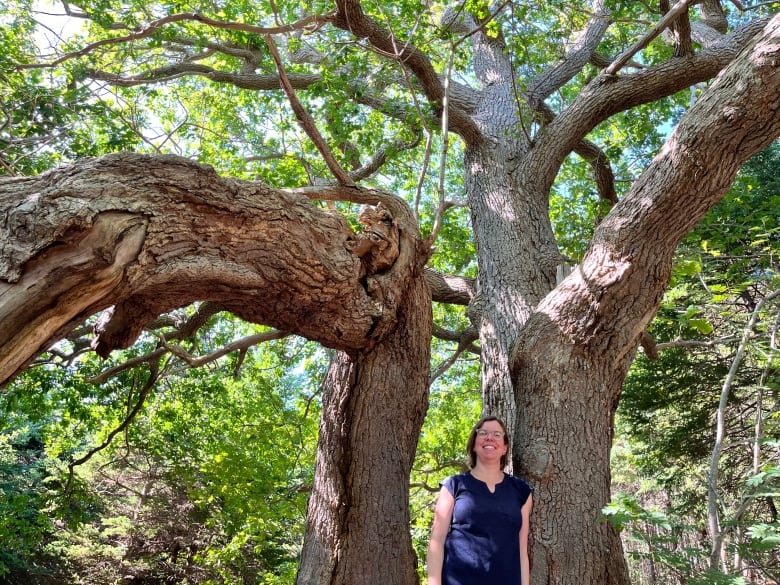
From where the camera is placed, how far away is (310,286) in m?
3.18

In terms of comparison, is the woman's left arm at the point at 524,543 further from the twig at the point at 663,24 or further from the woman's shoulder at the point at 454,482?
the twig at the point at 663,24

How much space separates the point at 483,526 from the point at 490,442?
409 millimetres

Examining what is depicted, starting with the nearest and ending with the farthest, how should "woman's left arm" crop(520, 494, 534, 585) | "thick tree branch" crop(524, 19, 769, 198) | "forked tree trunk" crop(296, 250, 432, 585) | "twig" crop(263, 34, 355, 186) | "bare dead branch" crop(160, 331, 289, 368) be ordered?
"woman's left arm" crop(520, 494, 534, 585)
"twig" crop(263, 34, 355, 186)
"forked tree trunk" crop(296, 250, 432, 585)
"bare dead branch" crop(160, 331, 289, 368)
"thick tree branch" crop(524, 19, 769, 198)

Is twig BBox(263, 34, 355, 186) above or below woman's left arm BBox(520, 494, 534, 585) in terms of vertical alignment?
above

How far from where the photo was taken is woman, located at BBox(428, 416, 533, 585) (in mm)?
2738

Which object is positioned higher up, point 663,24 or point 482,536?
point 663,24

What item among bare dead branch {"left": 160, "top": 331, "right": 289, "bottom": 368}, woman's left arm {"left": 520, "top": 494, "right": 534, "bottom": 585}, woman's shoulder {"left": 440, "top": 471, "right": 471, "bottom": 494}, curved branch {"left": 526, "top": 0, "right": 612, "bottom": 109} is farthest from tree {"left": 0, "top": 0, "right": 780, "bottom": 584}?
curved branch {"left": 526, "top": 0, "right": 612, "bottom": 109}

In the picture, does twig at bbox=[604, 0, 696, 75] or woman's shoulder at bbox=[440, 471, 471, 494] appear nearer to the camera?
woman's shoulder at bbox=[440, 471, 471, 494]

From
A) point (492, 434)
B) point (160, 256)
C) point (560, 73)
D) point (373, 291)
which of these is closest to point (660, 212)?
point (492, 434)

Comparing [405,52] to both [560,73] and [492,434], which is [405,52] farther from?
[492,434]

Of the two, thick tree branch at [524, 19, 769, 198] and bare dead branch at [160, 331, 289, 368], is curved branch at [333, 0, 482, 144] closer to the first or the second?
thick tree branch at [524, 19, 769, 198]

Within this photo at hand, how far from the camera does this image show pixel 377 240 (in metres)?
3.50

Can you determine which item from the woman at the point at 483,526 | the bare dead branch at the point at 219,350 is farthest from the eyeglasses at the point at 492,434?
the bare dead branch at the point at 219,350

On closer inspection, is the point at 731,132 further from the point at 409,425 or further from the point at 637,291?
the point at 409,425
